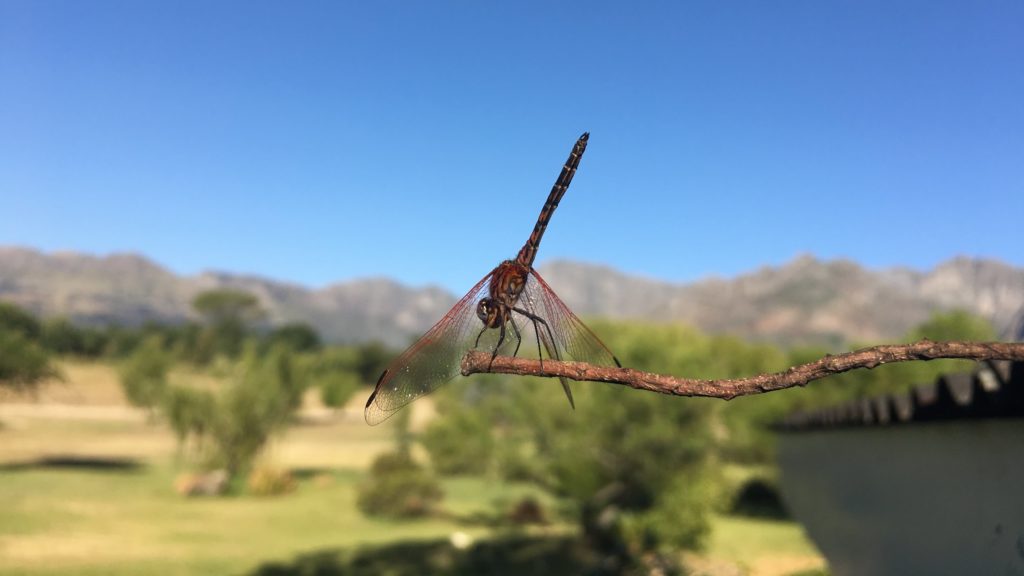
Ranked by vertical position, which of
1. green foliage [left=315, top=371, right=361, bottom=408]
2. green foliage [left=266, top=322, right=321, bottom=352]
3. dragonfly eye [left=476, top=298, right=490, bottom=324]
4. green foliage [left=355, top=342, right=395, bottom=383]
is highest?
green foliage [left=266, top=322, right=321, bottom=352]

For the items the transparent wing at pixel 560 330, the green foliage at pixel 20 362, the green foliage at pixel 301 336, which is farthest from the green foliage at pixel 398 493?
the green foliage at pixel 301 336

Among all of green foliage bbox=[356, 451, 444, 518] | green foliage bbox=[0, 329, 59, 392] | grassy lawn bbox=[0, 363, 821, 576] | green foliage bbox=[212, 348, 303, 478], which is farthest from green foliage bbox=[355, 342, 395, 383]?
green foliage bbox=[356, 451, 444, 518]

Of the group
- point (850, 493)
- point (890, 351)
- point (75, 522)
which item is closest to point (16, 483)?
point (75, 522)

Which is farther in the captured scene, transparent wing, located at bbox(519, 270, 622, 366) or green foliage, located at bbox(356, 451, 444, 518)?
green foliage, located at bbox(356, 451, 444, 518)

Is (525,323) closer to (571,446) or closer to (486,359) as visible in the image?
(486,359)

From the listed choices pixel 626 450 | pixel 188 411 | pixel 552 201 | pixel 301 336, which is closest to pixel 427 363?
pixel 552 201

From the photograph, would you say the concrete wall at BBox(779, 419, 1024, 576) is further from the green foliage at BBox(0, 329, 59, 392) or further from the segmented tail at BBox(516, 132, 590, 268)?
the green foliage at BBox(0, 329, 59, 392)

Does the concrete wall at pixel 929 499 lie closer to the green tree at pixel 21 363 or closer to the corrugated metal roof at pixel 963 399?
the corrugated metal roof at pixel 963 399

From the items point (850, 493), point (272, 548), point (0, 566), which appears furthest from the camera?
point (272, 548)
